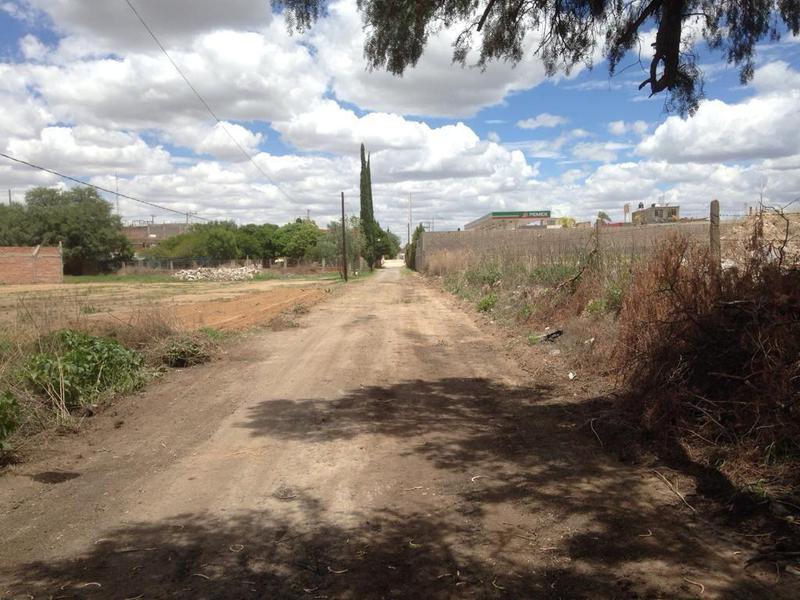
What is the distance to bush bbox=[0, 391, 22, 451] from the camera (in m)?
5.91

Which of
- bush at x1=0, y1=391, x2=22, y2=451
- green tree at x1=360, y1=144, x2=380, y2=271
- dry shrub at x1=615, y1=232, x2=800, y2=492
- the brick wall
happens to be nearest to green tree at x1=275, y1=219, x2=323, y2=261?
green tree at x1=360, y1=144, x2=380, y2=271

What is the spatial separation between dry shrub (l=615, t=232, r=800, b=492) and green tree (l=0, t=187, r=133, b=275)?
6993 centimetres

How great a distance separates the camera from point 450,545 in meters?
4.01

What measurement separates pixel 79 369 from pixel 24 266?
189ft

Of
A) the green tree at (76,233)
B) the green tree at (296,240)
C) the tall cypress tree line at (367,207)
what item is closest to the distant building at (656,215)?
the tall cypress tree line at (367,207)

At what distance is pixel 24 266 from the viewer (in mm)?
57750

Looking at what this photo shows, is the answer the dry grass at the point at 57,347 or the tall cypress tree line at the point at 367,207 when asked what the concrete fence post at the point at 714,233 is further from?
the tall cypress tree line at the point at 367,207

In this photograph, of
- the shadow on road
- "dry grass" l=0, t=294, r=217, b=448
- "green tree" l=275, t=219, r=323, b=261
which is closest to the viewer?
the shadow on road

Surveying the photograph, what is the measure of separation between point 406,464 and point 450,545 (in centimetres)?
160

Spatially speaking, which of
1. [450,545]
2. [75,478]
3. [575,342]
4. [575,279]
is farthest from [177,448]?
[575,279]

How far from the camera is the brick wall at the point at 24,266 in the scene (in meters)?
57.4

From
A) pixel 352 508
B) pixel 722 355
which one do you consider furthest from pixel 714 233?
pixel 352 508

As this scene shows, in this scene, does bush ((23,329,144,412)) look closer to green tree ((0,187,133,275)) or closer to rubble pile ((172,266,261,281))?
rubble pile ((172,266,261,281))

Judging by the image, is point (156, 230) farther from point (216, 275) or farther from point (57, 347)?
point (57, 347)
